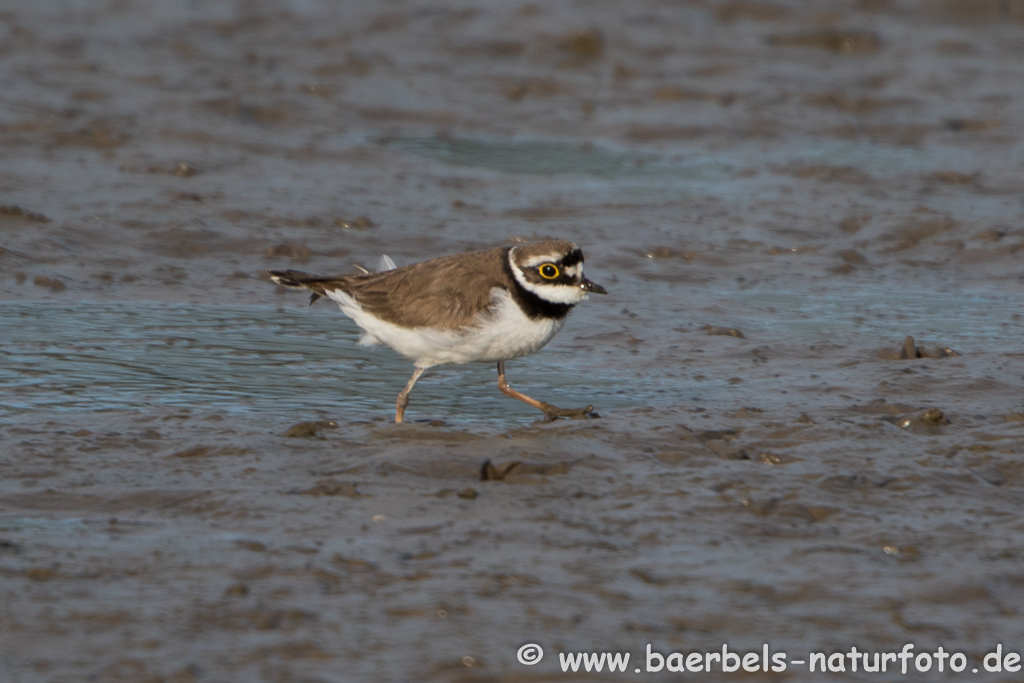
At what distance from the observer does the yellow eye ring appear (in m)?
6.89

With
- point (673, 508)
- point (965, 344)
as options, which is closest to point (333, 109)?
point (965, 344)

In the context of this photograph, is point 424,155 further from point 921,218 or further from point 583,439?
point 583,439

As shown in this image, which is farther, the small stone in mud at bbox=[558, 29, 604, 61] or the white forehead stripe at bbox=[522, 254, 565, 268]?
the small stone in mud at bbox=[558, 29, 604, 61]

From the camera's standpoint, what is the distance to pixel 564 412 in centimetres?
719

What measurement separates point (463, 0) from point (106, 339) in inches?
433

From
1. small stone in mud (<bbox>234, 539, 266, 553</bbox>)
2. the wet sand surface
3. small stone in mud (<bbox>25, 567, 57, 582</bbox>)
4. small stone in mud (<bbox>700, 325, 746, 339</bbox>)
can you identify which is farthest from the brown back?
small stone in mud (<bbox>25, 567, 57, 582</bbox>)

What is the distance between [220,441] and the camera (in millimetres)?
6543

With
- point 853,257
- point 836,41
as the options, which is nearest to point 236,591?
point 853,257

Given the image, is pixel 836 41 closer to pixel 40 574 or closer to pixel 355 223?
pixel 355 223

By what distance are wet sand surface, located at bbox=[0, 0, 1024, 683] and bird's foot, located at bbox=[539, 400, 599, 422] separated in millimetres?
231

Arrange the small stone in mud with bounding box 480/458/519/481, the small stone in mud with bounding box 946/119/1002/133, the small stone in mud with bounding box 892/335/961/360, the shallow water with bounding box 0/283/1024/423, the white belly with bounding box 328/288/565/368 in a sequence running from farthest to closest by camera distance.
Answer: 1. the small stone in mud with bounding box 946/119/1002/133
2. the small stone in mud with bounding box 892/335/961/360
3. the shallow water with bounding box 0/283/1024/423
4. the white belly with bounding box 328/288/565/368
5. the small stone in mud with bounding box 480/458/519/481

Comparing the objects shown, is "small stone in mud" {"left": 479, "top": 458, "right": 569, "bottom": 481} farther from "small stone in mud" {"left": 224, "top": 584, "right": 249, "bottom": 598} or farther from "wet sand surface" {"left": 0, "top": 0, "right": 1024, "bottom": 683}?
"small stone in mud" {"left": 224, "top": 584, "right": 249, "bottom": 598}

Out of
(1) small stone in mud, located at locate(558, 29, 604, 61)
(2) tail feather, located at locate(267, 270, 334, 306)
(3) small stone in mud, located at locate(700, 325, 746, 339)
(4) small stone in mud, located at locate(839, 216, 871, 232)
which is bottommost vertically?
(3) small stone in mud, located at locate(700, 325, 746, 339)

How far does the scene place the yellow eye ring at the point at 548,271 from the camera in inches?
271
